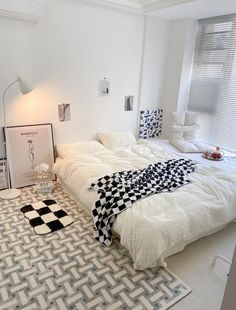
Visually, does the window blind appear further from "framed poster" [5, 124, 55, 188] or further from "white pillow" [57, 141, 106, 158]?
"framed poster" [5, 124, 55, 188]

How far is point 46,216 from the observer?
8.19 ft

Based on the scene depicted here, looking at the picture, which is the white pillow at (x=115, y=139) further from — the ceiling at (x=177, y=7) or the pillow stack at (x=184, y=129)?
the ceiling at (x=177, y=7)

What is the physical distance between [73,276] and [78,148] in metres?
1.69

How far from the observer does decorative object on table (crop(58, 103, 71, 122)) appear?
3.17 m

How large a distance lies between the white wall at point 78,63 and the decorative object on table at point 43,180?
0.46m

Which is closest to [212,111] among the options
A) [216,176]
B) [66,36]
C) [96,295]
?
[216,176]

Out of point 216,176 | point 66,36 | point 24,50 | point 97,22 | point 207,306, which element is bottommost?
point 207,306

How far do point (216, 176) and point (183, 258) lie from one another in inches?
38.5

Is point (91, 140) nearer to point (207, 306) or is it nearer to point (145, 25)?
point (145, 25)

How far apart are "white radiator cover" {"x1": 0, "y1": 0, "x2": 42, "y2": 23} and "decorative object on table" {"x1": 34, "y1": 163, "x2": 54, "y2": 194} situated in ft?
5.25

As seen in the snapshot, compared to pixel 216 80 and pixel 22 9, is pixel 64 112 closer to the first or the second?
pixel 22 9

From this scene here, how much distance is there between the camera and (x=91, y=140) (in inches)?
141

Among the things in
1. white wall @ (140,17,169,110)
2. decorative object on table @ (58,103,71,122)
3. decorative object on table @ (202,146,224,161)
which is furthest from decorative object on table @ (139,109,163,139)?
decorative object on table @ (58,103,71,122)

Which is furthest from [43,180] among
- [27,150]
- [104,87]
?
[104,87]
